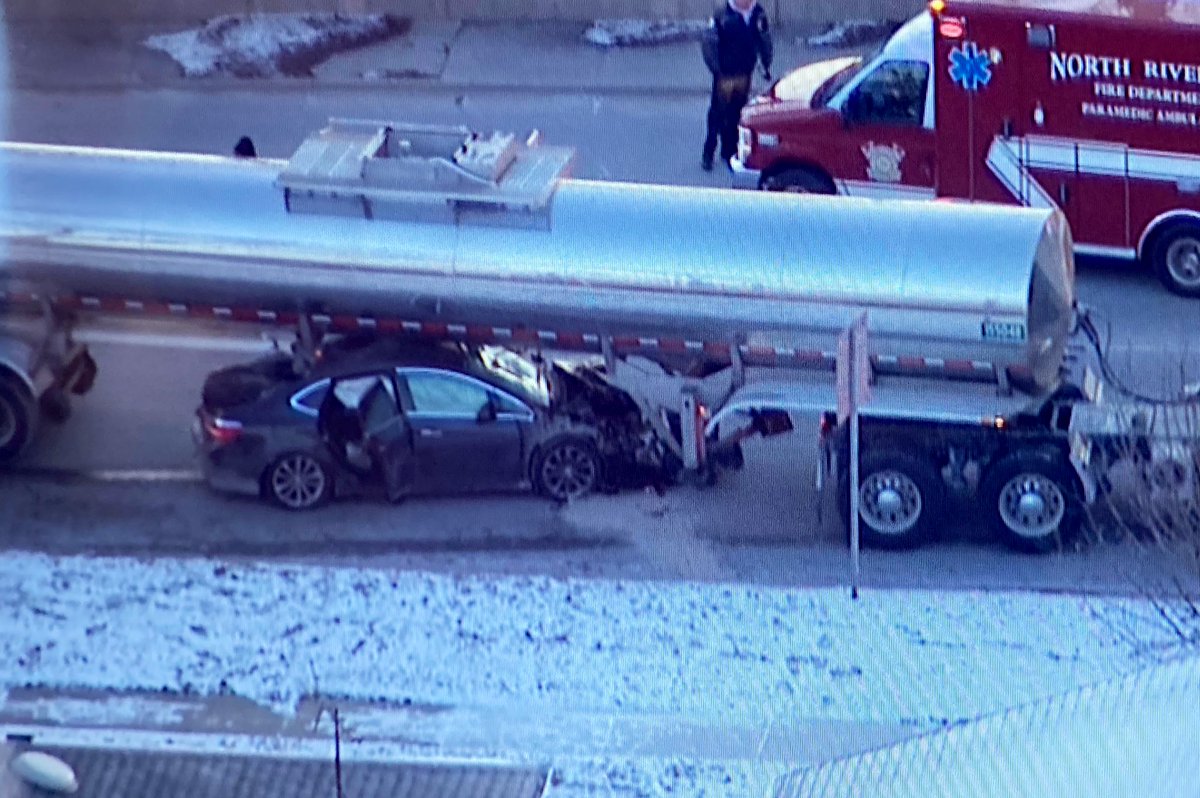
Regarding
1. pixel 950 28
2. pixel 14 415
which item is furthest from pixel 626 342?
pixel 950 28

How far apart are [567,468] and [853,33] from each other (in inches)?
458

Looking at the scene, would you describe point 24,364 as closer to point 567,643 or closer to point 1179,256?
point 567,643

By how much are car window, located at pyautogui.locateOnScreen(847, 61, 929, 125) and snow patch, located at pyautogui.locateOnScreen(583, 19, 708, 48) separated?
6.92 m

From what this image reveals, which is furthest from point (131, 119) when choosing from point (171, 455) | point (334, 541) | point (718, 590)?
point (718, 590)

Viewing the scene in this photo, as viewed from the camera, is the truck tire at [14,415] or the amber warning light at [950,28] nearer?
the truck tire at [14,415]

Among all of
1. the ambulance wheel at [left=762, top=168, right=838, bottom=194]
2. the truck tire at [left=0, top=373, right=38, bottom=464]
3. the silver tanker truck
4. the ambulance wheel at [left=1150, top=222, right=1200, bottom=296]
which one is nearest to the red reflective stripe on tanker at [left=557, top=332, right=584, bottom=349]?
the silver tanker truck

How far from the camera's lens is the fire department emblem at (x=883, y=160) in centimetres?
1848

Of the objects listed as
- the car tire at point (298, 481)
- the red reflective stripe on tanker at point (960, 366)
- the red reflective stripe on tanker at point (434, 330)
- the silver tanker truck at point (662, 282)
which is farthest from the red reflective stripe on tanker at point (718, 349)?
the car tire at point (298, 481)

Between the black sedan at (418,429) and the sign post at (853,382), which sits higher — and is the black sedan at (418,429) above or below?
below

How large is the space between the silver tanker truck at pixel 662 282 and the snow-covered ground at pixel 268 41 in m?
10.1

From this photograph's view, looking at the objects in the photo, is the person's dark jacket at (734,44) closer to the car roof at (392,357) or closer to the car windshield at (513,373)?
the car windshield at (513,373)

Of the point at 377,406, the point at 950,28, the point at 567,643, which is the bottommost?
the point at 567,643

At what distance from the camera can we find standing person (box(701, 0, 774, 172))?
2083cm

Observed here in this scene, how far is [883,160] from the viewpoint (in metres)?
18.5
